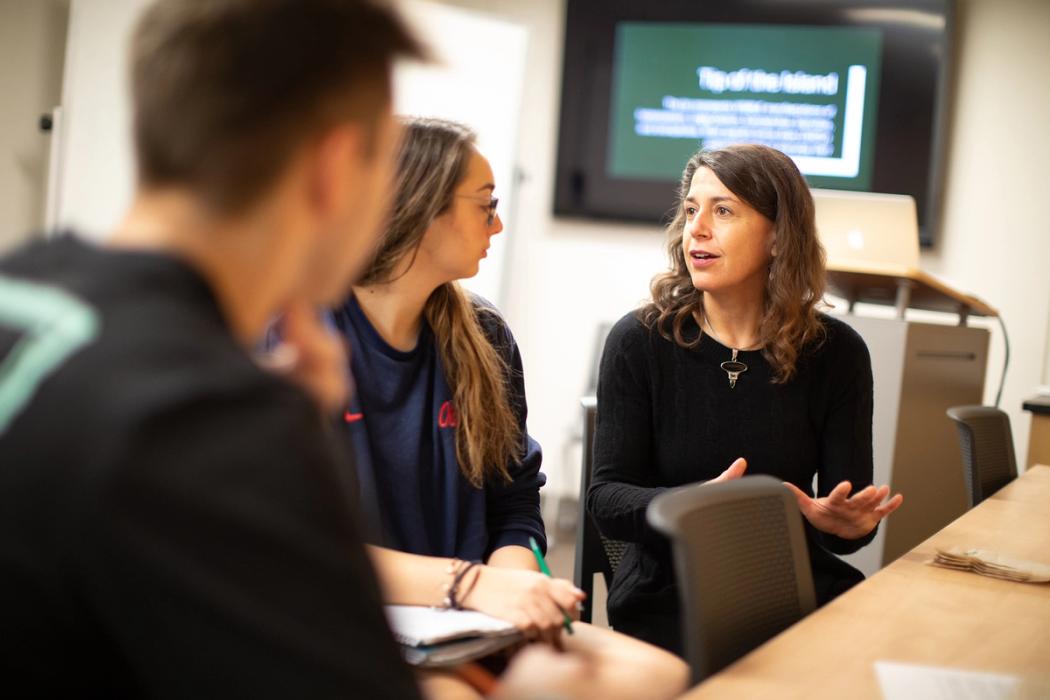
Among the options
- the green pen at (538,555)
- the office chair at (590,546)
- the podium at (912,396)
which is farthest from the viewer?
the podium at (912,396)

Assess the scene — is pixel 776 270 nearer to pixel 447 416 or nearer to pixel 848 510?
Answer: pixel 848 510

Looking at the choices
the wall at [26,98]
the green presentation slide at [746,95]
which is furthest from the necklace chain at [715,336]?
the wall at [26,98]

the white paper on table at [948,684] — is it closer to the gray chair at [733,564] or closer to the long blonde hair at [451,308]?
the gray chair at [733,564]

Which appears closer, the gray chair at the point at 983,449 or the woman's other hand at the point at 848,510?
the woman's other hand at the point at 848,510

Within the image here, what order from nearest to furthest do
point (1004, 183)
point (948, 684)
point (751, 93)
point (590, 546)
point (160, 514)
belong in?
point (160, 514) → point (948, 684) → point (590, 546) → point (1004, 183) → point (751, 93)

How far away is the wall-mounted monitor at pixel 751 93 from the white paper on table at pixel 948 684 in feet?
12.9

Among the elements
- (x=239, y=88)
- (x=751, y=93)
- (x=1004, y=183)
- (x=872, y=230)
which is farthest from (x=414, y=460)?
(x=1004, y=183)

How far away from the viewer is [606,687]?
1479 mm

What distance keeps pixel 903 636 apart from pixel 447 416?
0.81 meters

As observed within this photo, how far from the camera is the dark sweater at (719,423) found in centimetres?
215

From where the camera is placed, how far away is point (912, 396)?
3.29 metres

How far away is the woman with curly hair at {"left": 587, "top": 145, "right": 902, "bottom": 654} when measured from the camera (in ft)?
7.06

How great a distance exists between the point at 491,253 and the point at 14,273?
14.3 feet

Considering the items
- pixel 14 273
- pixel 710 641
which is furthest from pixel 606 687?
pixel 14 273
